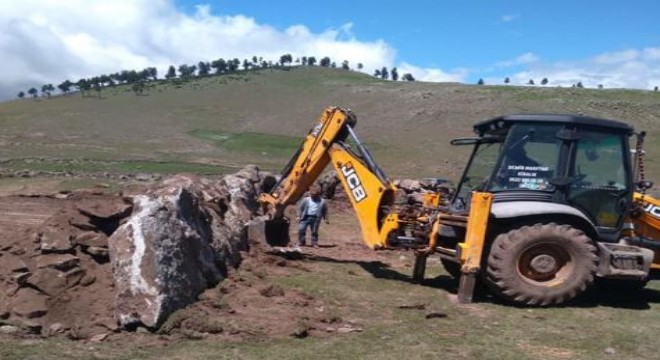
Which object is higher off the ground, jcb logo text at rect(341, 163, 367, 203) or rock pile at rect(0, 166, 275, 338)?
jcb logo text at rect(341, 163, 367, 203)

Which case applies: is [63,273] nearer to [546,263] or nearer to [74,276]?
[74,276]

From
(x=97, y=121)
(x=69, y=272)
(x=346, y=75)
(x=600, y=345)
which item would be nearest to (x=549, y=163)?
(x=600, y=345)

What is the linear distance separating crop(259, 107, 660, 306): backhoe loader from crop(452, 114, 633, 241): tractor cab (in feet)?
0.04

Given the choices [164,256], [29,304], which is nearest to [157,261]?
[164,256]

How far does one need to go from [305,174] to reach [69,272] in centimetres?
501

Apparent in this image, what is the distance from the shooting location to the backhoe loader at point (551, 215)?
348 inches

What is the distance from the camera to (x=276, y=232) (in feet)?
43.8

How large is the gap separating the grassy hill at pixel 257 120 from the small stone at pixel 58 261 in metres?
22.0

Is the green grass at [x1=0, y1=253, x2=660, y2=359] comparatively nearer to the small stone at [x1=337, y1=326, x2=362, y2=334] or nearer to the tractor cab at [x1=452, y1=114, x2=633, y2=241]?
the small stone at [x1=337, y1=326, x2=362, y2=334]

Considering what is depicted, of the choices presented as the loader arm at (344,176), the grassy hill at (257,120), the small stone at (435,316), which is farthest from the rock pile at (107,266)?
the grassy hill at (257,120)

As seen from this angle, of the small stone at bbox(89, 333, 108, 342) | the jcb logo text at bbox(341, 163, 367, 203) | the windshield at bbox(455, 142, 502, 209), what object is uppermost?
the windshield at bbox(455, 142, 502, 209)

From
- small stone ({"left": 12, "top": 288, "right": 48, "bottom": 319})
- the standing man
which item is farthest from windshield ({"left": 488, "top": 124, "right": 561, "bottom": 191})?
the standing man

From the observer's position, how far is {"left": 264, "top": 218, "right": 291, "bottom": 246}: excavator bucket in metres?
13.1

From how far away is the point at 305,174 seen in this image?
477 inches
